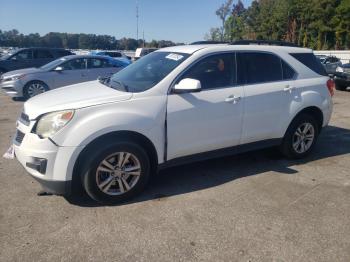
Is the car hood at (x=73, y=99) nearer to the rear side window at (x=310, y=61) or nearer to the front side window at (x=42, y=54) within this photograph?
the rear side window at (x=310, y=61)

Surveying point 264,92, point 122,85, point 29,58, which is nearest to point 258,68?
point 264,92

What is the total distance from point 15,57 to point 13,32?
316ft

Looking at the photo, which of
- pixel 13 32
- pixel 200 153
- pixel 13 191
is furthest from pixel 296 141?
pixel 13 32

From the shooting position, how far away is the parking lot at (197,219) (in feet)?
9.37

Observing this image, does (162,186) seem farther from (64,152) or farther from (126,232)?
(64,152)

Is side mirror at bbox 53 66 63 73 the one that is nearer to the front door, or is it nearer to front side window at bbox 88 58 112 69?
front side window at bbox 88 58 112 69

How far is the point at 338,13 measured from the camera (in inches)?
1822

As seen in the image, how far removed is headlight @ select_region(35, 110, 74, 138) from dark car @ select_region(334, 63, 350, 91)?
1366cm

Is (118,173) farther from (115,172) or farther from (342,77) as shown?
(342,77)

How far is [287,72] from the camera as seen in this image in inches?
189

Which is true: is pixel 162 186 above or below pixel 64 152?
below

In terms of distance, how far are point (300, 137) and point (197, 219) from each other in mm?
2556

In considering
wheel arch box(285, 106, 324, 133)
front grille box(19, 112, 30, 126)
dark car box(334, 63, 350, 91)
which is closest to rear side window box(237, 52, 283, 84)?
wheel arch box(285, 106, 324, 133)

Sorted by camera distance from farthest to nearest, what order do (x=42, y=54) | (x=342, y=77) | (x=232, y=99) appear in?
(x=42, y=54) < (x=342, y=77) < (x=232, y=99)
